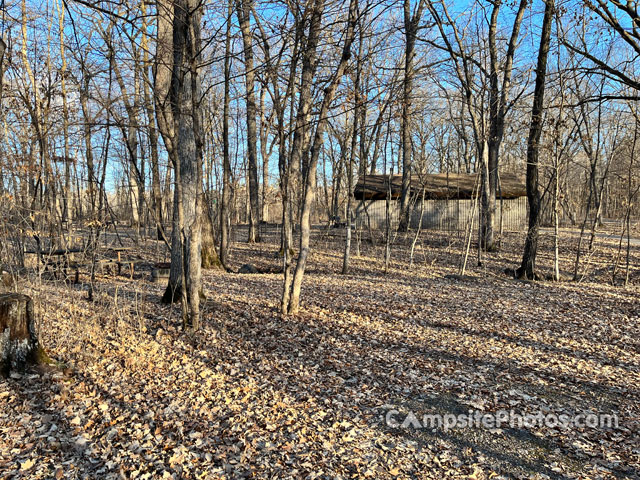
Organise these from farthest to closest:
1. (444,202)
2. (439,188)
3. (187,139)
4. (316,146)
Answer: (444,202) < (439,188) < (316,146) < (187,139)

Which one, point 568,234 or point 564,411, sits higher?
point 568,234

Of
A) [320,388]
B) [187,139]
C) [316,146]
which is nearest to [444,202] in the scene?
[316,146]

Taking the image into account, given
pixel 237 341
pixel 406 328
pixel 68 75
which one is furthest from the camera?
pixel 68 75

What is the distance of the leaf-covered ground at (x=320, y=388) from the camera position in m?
3.32

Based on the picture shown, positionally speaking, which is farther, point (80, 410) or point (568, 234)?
point (568, 234)

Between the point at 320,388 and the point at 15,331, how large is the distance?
3319mm

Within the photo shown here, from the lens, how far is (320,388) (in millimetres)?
4711

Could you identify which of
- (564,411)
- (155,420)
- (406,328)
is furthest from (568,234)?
(155,420)

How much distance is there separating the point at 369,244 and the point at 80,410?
14588mm

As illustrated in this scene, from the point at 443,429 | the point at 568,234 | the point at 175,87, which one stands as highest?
the point at 175,87

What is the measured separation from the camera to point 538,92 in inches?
421

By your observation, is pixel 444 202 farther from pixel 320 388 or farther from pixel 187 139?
pixel 320 388

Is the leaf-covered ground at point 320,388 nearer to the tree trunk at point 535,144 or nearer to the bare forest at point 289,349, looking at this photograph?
the bare forest at point 289,349

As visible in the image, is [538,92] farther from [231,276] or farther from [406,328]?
[231,276]
